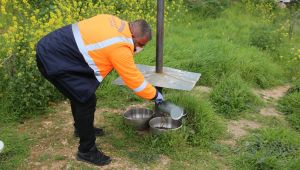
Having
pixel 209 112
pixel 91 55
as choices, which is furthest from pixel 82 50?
pixel 209 112

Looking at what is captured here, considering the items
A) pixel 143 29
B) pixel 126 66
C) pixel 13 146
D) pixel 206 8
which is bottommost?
pixel 13 146

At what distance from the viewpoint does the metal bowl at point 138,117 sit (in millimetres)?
4715

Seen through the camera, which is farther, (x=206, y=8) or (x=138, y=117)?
(x=206, y=8)

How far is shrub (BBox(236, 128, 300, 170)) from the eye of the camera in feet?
13.6

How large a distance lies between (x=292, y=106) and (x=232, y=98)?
889 millimetres

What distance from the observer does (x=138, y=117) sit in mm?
5020

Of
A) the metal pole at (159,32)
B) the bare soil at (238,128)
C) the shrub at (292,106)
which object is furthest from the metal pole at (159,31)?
the shrub at (292,106)

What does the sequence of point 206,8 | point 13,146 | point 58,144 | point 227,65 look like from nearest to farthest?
1. point 13,146
2. point 58,144
3. point 227,65
4. point 206,8

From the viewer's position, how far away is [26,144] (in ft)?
14.8

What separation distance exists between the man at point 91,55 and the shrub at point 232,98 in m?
1.86

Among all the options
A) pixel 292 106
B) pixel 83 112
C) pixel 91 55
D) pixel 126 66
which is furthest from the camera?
pixel 292 106

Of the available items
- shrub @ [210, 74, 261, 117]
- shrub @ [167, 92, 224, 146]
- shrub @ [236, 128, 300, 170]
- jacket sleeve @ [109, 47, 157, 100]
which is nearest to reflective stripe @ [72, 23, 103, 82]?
jacket sleeve @ [109, 47, 157, 100]

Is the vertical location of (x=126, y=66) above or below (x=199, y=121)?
above

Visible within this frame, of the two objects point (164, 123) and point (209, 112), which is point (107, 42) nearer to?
point (164, 123)
